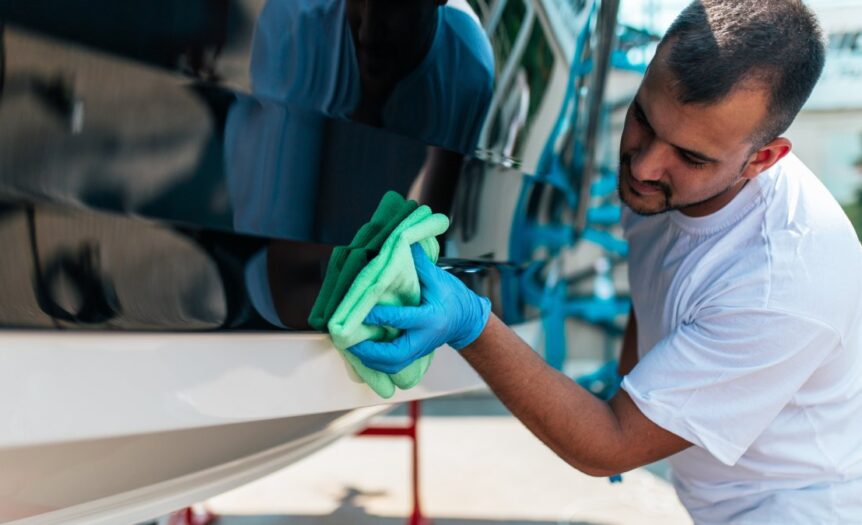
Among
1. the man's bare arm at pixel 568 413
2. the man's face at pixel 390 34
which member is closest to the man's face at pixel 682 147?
the man's bare arm at pixel 568 413

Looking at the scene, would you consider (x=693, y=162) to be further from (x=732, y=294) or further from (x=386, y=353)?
(x=386, y=353)

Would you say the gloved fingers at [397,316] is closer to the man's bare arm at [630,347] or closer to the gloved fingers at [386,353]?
the gloved fingers at [386,353]

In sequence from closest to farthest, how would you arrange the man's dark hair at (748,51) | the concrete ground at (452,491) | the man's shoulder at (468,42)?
the man's shoulder at (468,42)
the man's dark hair at (748,51)
the concrete ground at (452,491)

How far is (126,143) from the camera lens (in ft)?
2.31

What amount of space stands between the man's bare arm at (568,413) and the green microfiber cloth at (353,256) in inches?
8.2

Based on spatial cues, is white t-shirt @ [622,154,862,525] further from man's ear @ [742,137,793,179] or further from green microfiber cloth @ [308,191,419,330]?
green microfiber cloth @ [308,191,419,330]

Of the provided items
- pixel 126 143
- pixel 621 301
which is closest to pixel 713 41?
pixel 126 143

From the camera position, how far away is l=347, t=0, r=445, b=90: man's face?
88cm

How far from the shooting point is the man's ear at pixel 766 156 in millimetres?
1263

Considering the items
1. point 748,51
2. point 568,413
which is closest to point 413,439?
point 568,413

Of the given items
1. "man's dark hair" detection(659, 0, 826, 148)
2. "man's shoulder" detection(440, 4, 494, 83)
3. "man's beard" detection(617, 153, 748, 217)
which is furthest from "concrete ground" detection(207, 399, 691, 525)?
"man's shoulder" detection(440, 4, 494, 83)

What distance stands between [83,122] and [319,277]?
0.29 meters

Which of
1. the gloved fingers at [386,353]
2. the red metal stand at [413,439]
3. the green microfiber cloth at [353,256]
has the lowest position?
the red metal stand at [413,439]

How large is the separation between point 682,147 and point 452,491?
2364 mm
